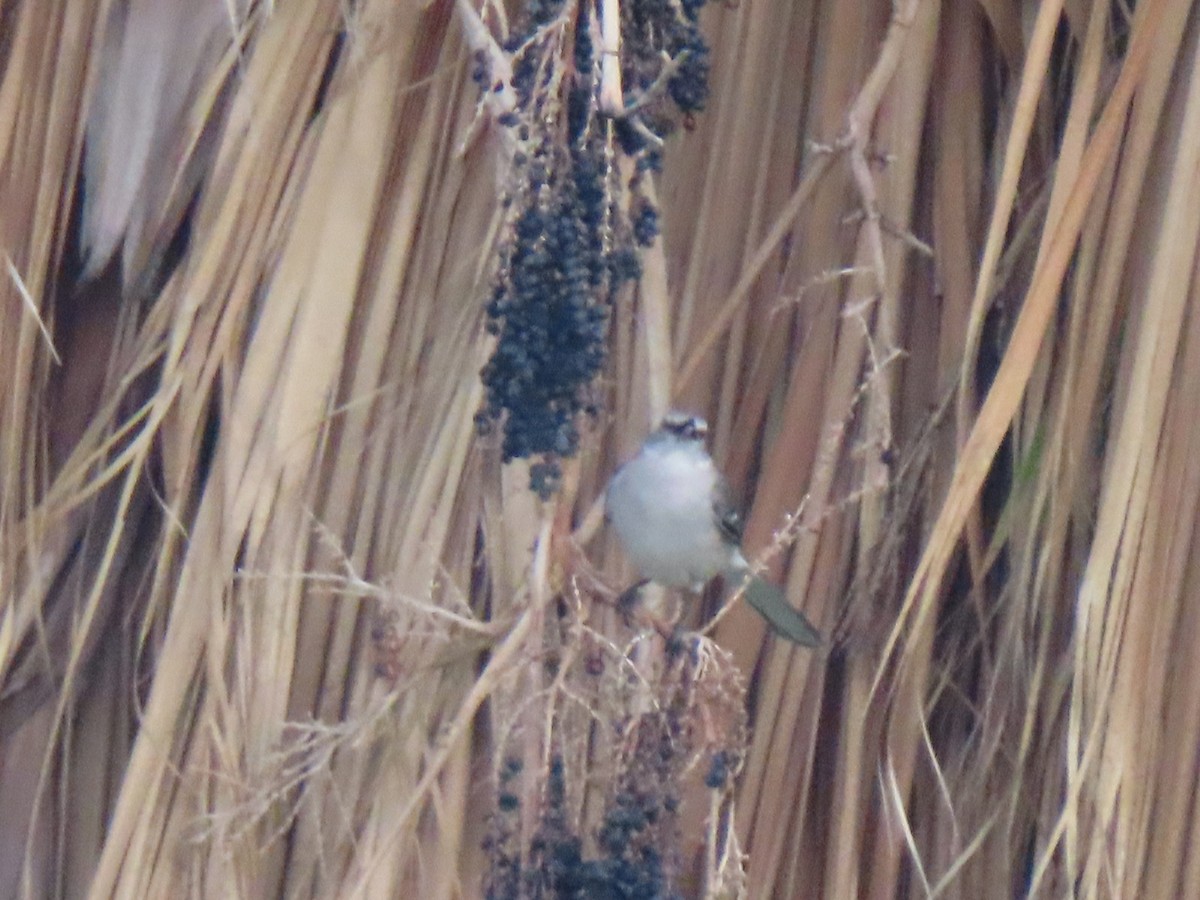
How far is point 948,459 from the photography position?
208cm

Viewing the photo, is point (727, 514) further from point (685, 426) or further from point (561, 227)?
point (561, 227)

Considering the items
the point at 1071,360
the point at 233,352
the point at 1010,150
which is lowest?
the point at 233,352

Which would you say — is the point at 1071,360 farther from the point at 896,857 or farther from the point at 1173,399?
the point at 896,857

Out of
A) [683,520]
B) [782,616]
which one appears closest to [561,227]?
[782,616]

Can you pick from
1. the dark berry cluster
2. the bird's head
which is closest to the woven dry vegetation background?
the bird's head

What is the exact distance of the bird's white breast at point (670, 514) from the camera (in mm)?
2137

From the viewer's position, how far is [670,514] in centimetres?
224

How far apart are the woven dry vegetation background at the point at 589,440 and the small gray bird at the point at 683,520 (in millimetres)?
48

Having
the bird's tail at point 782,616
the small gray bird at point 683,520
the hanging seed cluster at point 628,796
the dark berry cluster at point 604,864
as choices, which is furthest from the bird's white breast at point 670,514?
the dark berry cluster at point 604,864

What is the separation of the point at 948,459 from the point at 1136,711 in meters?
0.41

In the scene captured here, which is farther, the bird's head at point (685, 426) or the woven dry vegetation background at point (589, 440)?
the bird's head at point (685, 426)

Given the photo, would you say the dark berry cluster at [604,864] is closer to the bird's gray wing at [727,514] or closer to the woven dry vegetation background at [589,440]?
the woven dry vegetation background at [589,440]

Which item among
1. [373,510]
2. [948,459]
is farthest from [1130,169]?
[373,510]

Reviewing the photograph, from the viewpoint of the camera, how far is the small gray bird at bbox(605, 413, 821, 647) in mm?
2047
